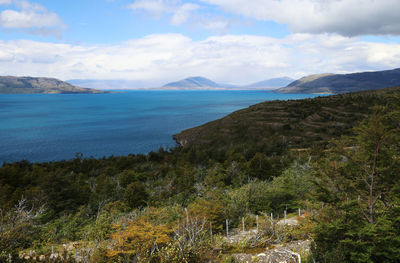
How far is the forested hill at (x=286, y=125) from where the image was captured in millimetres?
69875

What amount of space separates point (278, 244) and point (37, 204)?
2030 cm

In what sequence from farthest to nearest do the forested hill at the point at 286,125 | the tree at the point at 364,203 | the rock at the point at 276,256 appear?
the forested hill at the point at 286,125
the rock at the point at 276,256
the tree at the point at 364,203

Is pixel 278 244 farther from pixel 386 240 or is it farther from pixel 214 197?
pixel 214 197

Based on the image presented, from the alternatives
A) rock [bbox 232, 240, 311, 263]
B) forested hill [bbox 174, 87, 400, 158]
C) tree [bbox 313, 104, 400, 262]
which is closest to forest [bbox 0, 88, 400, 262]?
tree [bbox 313, 104, 400, 262]

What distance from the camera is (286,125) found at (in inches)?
3063

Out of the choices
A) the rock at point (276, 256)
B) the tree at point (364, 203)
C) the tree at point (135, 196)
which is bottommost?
the tree at point (135, 196)

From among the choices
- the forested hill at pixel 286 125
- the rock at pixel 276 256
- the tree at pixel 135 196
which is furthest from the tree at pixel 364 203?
the forested hill at pixel 286 125

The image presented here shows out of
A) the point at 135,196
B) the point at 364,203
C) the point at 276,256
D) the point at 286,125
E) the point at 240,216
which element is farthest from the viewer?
the point at 286,125

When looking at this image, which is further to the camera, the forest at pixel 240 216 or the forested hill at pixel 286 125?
the forested hill at pixel 286 125

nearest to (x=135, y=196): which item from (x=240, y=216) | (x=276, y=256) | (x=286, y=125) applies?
(x=240, y=216)

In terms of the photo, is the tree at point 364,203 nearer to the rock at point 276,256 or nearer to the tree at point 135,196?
the rock at point 276,256

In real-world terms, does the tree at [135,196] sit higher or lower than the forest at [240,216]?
lower

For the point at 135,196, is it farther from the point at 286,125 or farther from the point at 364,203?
the point at 286,125

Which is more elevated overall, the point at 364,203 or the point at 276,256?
the point at 364,203
